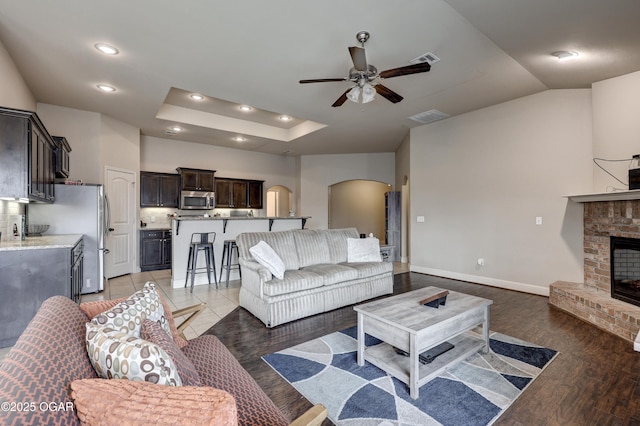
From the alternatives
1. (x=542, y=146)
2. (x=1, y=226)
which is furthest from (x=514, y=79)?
(x=1, y=226)

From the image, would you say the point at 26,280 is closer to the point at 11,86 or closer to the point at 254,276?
the point at 254,276

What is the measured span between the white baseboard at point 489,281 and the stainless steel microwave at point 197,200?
4984 millimetres

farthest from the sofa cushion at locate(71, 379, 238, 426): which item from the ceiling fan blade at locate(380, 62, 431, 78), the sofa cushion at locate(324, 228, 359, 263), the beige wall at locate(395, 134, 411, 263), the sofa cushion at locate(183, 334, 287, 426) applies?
the beige wall at locate(395, 134, 411, 263)

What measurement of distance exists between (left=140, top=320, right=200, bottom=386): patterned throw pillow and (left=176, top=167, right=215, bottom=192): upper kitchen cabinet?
20.5ft

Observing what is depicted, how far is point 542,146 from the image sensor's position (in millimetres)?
4453

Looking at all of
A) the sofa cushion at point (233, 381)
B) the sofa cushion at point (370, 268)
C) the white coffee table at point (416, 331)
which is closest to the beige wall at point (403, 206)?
the sofa cushion at point (370, 268)

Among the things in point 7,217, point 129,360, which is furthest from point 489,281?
point 7,217

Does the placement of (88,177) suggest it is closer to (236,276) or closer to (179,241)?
(179,241)

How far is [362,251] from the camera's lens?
14.8ft

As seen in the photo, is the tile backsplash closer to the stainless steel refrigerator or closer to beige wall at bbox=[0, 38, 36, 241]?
beige wall at bbox=[0, 38, 36, 241]

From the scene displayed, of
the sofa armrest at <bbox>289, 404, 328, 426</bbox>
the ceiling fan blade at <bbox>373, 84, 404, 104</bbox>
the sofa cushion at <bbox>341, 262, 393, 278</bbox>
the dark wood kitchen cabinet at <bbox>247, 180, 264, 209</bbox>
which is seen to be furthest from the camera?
the dark wood kitchen cabinet at <bbox>247, 180, 264, 209</bbox>

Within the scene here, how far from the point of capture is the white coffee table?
209 centimetres

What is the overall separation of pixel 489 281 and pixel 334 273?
3.02 metres

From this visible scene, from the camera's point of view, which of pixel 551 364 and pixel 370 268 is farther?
pixel 370 268
